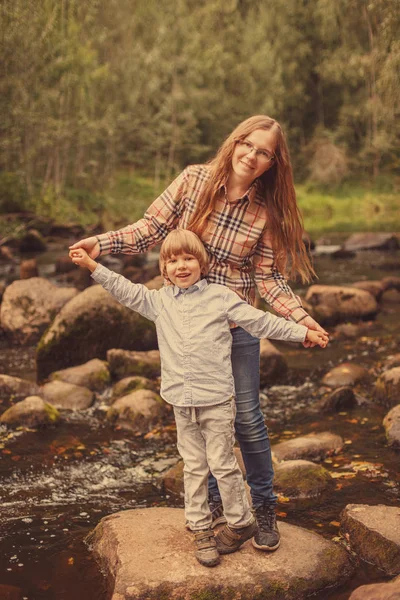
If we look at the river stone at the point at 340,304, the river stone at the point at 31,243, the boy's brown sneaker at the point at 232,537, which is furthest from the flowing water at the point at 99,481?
the river stone at the point at 31,243

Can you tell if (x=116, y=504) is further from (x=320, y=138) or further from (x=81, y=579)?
(x=320, y=138)

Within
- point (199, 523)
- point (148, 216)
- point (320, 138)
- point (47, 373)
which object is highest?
point (320, 138)

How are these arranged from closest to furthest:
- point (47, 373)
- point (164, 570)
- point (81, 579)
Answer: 1. point (164, 570)
2. point (81, 579)
3. point (47, 373)

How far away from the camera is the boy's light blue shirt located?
3693 mm

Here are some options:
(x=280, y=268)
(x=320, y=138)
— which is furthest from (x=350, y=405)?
(x=320, y=138)

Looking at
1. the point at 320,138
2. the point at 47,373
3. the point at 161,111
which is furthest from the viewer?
the point at 320,138

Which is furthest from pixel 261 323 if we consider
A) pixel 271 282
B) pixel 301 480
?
pixel 301 480

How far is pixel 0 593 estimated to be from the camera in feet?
13.0

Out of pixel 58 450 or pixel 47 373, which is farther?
pixel 47 373

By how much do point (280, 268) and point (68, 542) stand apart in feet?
7.61

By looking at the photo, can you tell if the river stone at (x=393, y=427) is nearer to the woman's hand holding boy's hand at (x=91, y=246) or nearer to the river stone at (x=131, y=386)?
the river stone at (x=131, y=386)

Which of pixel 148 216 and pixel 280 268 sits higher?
pixel 148 216

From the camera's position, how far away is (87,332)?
950cm

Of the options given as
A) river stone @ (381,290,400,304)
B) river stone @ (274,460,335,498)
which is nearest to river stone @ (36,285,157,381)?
river stone @ (274,460,335,498)
